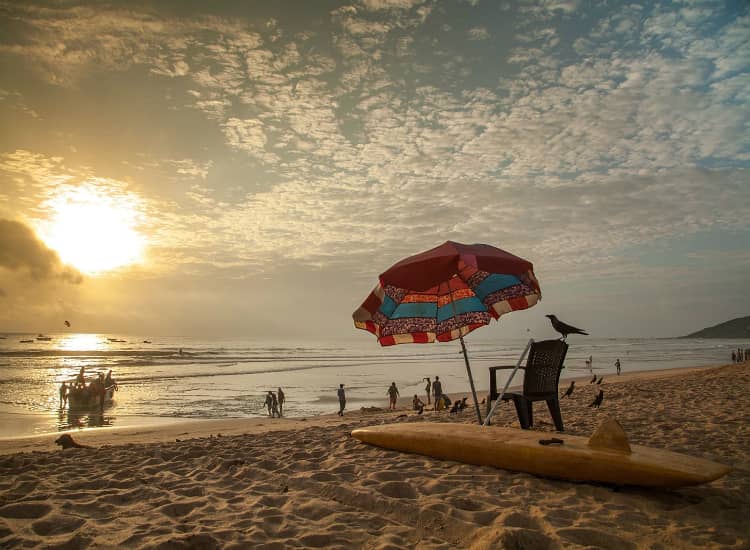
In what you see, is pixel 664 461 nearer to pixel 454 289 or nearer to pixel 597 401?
pixel 454 289

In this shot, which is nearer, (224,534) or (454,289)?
(224,534)

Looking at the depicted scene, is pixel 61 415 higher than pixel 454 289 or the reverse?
the reverse

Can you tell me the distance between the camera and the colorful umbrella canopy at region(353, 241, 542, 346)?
4609 millimetres

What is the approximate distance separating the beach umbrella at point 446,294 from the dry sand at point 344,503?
1676 mm

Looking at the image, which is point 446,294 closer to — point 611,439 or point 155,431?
point 611,439

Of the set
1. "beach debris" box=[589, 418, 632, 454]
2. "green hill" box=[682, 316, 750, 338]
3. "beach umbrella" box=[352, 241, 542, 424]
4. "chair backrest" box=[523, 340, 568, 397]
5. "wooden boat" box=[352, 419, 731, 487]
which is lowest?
"green hill" box=[682, 316, 750, 338]

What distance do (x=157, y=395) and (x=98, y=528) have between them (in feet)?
68.1

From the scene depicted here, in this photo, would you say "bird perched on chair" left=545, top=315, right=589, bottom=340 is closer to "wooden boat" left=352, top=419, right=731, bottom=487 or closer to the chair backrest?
the chair backrest

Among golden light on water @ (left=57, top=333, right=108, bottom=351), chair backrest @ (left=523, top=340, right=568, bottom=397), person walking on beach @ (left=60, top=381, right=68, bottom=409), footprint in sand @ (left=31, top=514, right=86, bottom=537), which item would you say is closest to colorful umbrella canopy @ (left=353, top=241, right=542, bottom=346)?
chair backrest @ (left=523, top=340, right=568, bottom=397)

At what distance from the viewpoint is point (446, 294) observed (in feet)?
20.0

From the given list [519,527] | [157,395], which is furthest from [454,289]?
[157,395]

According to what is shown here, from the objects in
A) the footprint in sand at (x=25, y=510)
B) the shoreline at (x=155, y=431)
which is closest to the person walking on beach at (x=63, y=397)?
the shoreline at (x=155, y=431)

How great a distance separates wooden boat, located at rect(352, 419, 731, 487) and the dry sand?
0.11m

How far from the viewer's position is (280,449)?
18.2ft
